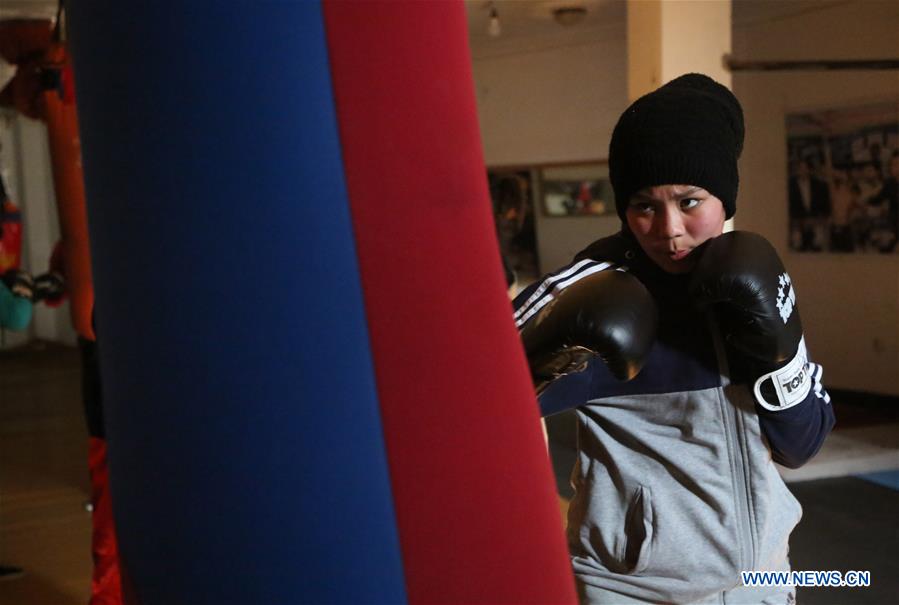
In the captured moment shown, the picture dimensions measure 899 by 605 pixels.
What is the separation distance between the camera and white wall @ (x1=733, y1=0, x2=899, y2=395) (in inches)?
224

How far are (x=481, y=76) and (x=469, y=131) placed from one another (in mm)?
7324

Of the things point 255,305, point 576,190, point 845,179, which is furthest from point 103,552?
point 576,190

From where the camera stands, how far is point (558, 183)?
7.43 meters

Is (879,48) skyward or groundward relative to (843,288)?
skyward

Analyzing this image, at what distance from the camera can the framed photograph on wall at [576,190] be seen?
709 cm

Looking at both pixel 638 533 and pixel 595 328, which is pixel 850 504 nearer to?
pixel 638 533

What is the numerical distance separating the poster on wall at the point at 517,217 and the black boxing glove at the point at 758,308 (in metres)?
6.49

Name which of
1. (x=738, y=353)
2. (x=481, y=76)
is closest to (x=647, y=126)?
(x=738, y=353)

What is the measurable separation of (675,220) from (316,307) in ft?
2.05

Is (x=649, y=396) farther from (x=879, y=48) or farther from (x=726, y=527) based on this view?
(x=879, y=48)

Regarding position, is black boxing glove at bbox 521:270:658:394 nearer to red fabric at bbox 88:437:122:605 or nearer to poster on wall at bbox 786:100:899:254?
red fabric at bbox 88:437:122:605

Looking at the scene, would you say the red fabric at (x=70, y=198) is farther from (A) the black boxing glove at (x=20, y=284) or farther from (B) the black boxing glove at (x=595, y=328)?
(B) the black boxing glove at (x=595, y=328)

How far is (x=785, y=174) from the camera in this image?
248 inches

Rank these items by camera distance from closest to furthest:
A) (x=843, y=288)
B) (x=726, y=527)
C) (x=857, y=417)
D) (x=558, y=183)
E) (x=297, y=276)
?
(x=297, y=276) → (x=726, y=527) → (x=857, y=417) → (x=843, y=288) → (x=558, y=183)
